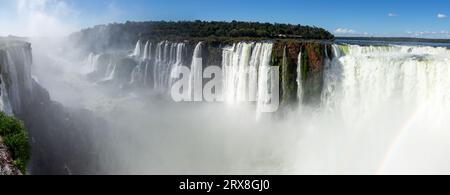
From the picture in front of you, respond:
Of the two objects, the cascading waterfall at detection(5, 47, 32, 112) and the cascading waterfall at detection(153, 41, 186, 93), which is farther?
the cascading waterfall at detection(153, 41, 186, 93)

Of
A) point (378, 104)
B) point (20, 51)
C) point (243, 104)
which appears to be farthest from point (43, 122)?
point (378, 104)

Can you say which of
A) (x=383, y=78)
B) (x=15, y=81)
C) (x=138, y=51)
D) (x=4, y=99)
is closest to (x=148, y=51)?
(x=138, y=51)

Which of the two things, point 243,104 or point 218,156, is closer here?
point 218,156

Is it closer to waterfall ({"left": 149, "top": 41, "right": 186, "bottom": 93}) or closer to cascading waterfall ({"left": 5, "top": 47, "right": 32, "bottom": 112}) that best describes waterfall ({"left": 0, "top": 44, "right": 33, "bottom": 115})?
cascading waterfall ({"left": 5, "top": 47, "right": 32, "bottom": 112})

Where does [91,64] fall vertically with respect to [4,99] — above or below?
above

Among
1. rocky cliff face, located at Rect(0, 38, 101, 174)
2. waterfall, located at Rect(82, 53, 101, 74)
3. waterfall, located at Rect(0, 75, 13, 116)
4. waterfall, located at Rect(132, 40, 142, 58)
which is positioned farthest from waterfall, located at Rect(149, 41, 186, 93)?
waterfall, located at Rect(0, 75, 13, 116)

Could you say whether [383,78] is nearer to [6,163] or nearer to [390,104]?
[390,104]

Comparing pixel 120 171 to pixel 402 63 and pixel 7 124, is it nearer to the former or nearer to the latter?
pixel 7 124
